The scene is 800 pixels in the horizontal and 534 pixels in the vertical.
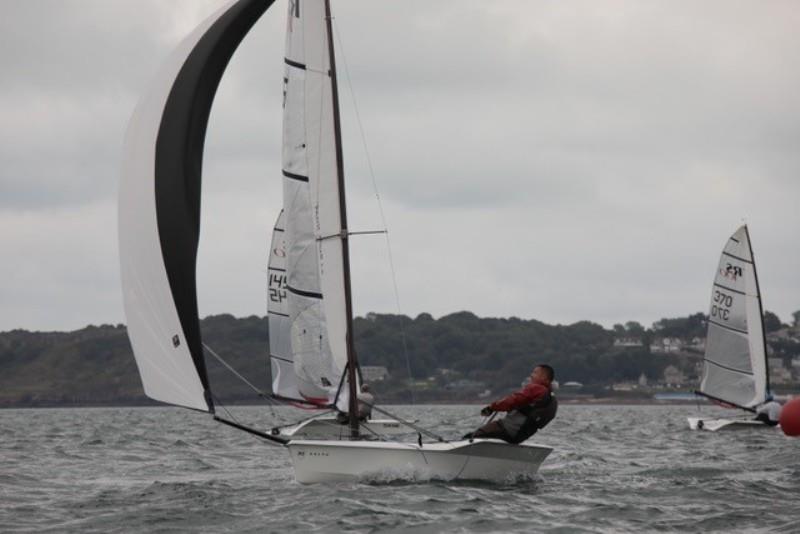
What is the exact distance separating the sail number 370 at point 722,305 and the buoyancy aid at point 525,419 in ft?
71.8

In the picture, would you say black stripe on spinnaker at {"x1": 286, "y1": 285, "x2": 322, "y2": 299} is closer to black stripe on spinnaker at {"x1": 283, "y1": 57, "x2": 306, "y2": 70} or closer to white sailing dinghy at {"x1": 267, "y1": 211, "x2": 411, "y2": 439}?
black stripe on spinnaker at {"x1": 283, "y1": 57, "x2": 306, "y2": 70}

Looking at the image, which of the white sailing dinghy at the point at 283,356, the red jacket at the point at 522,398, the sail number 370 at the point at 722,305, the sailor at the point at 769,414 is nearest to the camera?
the red jacket at the point at 522,398

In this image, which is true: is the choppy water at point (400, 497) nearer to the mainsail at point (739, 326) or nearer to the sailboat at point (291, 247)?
the sailboat at point (291, 247)

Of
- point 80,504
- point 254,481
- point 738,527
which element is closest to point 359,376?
point 254,481

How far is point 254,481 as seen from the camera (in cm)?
1747

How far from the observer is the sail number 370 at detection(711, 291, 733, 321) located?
3669cm

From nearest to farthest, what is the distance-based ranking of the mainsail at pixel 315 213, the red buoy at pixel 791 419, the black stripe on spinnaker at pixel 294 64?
the red buoy at pixel 791 419 < the mainsail at pixel 315 213 < the black stripe on spinnaker at pixel 294 64

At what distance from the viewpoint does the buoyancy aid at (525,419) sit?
620 inches

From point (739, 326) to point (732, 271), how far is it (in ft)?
4.68

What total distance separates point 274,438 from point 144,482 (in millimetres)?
2633

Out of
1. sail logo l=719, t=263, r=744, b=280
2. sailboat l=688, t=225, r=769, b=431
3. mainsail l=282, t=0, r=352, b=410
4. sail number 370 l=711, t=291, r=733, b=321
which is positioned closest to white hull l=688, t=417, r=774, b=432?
sailboat l=688, t=225, r=769, b=431

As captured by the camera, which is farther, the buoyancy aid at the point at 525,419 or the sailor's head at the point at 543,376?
the sailor's head at the point at 543,376

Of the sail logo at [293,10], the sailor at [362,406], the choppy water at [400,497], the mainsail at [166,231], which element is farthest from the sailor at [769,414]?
the mainsail at [166,231]

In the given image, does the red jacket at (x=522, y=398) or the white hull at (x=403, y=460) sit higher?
the red jacket at (x=522, y=398)
